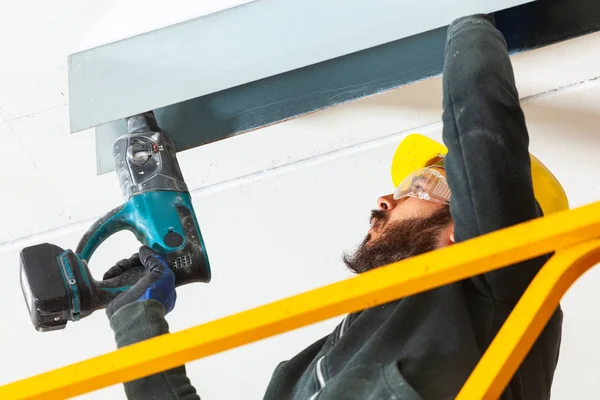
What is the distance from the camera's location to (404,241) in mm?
1921

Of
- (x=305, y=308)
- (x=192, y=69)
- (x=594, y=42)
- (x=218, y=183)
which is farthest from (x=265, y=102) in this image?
(x=305, y=308)

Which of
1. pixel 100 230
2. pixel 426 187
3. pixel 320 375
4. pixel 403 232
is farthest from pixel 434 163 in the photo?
pixel 100 230

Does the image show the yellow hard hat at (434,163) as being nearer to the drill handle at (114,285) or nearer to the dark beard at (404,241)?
the dark beard at (404,241)

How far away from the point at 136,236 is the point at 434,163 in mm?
718

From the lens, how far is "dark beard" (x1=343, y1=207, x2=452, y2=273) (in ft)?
6.23

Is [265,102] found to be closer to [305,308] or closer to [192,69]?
[192,69]

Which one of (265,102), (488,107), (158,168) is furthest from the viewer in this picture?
(265,102)

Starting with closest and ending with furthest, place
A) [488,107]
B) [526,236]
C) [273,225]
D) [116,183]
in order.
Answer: [526,236]
[488,107]
[116,183]
[273,225]

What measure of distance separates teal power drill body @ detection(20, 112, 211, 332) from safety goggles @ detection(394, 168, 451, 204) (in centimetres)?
48

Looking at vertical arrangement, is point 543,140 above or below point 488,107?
above

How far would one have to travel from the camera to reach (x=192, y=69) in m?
1.99

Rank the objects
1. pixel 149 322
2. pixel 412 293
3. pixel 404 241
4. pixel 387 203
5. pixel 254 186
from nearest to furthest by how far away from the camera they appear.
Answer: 1. pixel 412 293
2. pixel 149 322
3. pixel 404 241
4. pixel 387 203
5. pixel 254 186

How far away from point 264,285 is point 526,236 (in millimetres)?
1531

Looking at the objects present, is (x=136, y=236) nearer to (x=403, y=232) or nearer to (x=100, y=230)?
(x=100, y=230)
